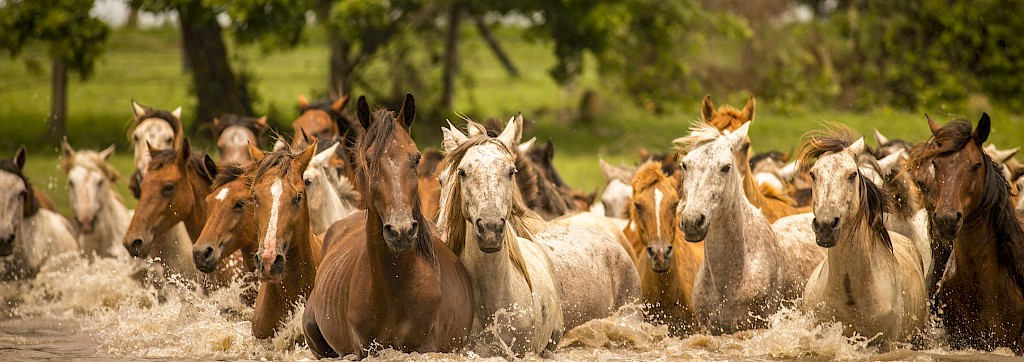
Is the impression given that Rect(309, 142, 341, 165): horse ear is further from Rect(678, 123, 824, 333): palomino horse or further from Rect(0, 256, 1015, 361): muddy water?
Rect(678, 123, 824, 333): palomino horse

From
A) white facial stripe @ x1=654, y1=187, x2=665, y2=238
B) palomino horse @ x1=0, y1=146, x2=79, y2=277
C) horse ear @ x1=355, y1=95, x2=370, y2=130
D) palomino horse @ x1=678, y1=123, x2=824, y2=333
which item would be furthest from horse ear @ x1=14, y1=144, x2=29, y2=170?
palomino horse @ x1=678, y1=123, x2=824, y2=333

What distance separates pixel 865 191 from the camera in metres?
7.01

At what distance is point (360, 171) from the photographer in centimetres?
617

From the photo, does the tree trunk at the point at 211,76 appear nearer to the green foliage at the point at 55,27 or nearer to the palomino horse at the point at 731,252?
the green foliage at the point at 55,27

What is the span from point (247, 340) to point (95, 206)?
3974mm

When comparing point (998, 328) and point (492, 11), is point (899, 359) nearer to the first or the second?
point (998, 328)

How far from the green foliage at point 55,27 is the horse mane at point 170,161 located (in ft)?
30.2

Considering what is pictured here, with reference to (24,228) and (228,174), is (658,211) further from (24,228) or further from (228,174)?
(24,228)

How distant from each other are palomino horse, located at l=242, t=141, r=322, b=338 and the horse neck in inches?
54.5

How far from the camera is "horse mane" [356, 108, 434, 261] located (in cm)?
598

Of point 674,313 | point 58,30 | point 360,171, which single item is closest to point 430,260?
point 360,171

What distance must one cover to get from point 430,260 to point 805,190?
17.6 feet

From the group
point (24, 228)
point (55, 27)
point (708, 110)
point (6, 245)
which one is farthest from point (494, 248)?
point (55, 27)

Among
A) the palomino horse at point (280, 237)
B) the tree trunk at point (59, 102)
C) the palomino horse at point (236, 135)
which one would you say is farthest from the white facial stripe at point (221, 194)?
the tree trunk at point (59, 102)
